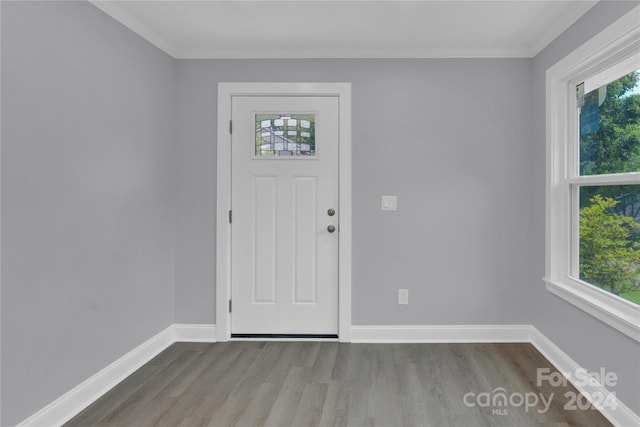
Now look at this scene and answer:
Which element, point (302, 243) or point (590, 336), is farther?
point (302, 243)

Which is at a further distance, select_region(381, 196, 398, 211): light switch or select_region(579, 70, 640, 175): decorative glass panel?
select_region(381, 196, 398, 211): light switch

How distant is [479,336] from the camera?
321cm

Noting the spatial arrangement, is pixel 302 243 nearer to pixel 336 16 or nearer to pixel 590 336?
pixel 336 16

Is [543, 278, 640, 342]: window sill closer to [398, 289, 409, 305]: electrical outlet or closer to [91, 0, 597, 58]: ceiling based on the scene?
[398, 289, 409, 305]: electrical outlet

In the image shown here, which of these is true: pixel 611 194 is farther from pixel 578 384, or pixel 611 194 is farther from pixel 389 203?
pixel 389 203

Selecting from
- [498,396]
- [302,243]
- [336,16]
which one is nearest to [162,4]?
[336,16]

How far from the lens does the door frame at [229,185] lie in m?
3.22

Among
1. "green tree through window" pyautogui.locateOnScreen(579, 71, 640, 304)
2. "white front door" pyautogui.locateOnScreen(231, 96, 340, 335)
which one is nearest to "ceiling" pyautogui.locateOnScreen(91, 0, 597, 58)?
"white front door" pyautogui.locateOnScreen(231, 96, 340, 335)

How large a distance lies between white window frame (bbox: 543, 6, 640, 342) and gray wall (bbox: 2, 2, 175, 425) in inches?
111

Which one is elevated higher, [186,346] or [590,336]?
[590,336]

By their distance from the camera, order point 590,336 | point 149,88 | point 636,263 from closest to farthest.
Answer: point 636,263, point 590,336, point 149,88

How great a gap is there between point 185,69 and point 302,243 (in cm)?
170

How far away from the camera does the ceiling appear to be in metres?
2.46

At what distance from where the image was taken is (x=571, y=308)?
255 cm
